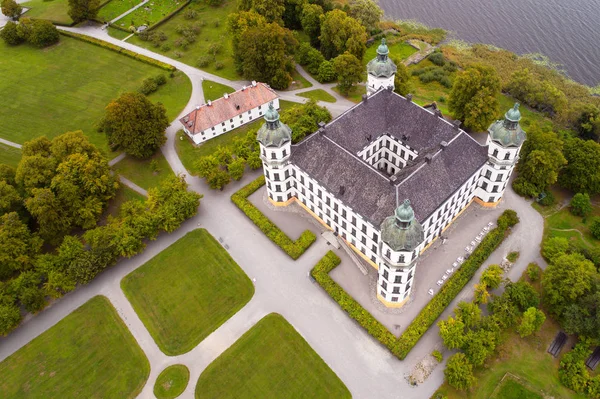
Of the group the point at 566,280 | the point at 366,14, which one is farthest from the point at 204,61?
the point at 566,280

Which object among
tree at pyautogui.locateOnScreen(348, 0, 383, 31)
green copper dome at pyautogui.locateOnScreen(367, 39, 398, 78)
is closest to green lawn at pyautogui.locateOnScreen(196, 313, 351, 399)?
green copper dome at pyautogui.locateOnScreen(367, 39, 398, 78)

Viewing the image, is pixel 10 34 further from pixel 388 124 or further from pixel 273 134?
pixel 388 124

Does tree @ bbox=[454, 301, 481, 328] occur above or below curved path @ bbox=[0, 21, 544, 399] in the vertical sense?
above

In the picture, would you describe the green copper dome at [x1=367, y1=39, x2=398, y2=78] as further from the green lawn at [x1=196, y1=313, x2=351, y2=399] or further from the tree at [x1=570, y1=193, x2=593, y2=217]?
the green lawn at [x1=196, y1=313, x2=351, y2=399]

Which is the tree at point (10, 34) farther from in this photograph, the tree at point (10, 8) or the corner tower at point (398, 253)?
the corner tower at point (398, 253)

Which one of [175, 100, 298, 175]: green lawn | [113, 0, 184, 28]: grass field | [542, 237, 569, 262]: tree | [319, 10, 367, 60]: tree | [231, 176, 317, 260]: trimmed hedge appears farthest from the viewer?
[113, 0, 184, 28]: grass field

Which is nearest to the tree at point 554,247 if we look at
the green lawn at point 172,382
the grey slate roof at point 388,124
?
the grey slate roof at point 388,124
